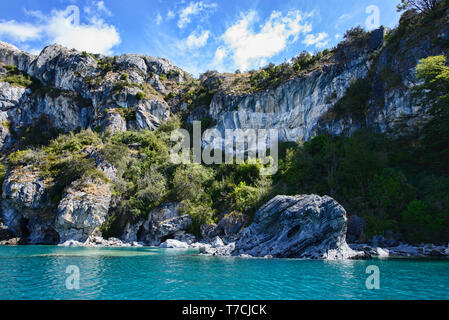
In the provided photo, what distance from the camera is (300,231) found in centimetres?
2273

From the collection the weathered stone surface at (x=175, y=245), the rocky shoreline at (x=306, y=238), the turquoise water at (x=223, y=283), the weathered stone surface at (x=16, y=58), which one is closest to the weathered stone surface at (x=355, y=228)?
the rocky shoreline at (x=306, y=238)

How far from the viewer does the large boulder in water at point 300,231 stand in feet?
70.6

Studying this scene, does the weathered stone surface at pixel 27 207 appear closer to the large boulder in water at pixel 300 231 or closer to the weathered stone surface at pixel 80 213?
the weathered stone surface at pixel 80 213

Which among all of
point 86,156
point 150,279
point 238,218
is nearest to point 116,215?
point 86,156

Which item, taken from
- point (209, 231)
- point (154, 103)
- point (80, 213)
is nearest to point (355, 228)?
point (209, 231)

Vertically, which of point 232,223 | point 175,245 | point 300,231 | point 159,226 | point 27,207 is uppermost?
point 27,207

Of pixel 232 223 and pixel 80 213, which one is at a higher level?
pixel 80 213

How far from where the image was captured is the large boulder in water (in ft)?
70.6

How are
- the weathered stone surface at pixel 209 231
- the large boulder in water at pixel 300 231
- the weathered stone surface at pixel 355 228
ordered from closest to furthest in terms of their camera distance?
the large boulder in water at pixel 300 231 → the weathered stone surface at pixel 355 228 → the weathered stone surface at pixel 209 231

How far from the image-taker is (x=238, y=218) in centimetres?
3634

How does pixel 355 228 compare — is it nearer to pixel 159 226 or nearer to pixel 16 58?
pixel 159 226

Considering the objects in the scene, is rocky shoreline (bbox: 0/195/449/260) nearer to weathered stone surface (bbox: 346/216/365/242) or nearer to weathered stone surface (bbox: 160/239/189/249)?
weathered stone surface (bbox: 346/216/365/242)

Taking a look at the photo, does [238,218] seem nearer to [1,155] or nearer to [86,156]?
[86,156]
